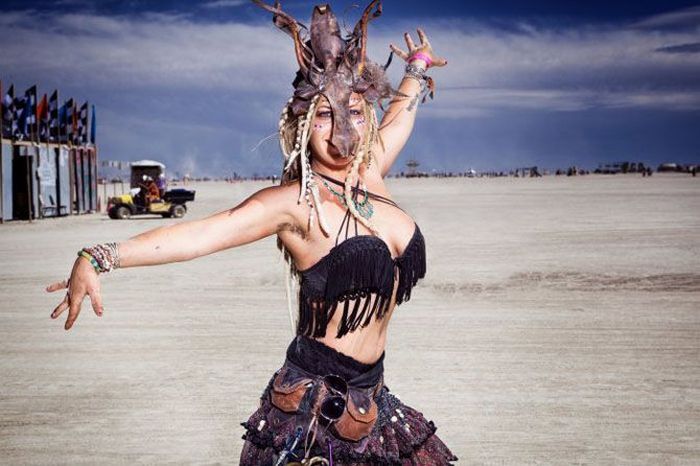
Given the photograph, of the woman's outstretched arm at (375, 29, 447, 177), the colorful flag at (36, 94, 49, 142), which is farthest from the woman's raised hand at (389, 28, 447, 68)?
the colorful flag at (36, 94, 49, 142)

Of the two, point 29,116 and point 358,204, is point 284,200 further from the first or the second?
point 29,116

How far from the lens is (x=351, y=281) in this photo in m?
2.50

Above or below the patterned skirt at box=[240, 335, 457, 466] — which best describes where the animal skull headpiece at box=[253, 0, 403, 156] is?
above

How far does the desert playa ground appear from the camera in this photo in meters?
5.43

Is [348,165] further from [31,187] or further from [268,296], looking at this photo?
[31,187]

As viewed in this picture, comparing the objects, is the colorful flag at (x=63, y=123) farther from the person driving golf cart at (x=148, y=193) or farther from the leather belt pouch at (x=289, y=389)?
the leather belt pouch at (x=289, y=389)

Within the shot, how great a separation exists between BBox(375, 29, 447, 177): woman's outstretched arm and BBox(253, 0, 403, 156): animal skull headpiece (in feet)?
1.44

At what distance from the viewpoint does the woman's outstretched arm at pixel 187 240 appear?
2.29 m

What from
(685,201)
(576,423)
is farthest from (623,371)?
(685,201)

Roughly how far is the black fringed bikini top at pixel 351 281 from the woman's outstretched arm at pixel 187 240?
186mm

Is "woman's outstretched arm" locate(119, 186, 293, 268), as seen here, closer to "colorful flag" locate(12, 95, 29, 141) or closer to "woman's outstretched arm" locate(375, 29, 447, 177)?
"woman's outstretched arm" locate(375, 29, 447, 177)

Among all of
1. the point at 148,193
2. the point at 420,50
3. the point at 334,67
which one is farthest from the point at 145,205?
the point at 334,67

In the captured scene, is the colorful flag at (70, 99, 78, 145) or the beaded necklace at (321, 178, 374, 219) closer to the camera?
the beaded necklace at (321, 178, 374, 219)

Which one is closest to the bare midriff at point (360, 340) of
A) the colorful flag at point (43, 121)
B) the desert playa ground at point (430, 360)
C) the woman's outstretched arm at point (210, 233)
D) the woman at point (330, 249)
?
the woman at point (330, 249)
